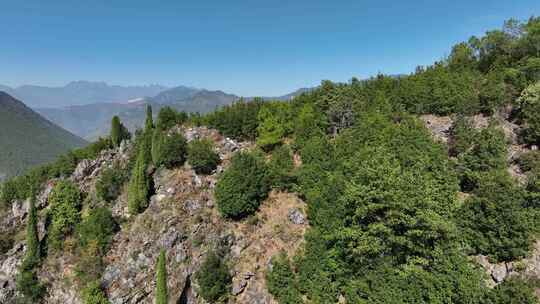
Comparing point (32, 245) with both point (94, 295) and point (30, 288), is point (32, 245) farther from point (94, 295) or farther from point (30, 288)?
point (94, 295)

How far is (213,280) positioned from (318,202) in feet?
49.9

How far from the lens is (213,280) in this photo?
112 feet

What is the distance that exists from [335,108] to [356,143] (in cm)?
1247

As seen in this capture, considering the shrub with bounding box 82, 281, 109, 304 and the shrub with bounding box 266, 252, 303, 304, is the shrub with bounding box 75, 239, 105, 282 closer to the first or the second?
the shrub with bounding box 82, 281, 109, 304

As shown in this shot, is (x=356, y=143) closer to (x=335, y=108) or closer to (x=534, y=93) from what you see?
(x=335, y=108)

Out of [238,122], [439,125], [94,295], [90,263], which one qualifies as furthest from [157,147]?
[439,125]

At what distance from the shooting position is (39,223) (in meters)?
48.4

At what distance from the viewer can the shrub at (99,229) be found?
41.4m

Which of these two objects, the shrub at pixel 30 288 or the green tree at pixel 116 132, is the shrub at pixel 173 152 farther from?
the shrub at pixel 30 288

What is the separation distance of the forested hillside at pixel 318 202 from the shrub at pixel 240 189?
0.20 meters

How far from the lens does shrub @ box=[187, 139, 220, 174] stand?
4619 cm

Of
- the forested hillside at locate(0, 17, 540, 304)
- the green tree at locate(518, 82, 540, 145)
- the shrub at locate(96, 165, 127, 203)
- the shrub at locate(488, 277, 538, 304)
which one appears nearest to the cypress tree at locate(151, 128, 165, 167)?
the forested hillside at locate(0, 17, 540, 304)

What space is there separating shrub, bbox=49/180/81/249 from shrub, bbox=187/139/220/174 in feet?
65.3

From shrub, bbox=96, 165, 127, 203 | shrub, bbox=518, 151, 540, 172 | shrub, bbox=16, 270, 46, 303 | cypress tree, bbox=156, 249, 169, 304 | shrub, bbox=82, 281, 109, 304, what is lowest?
shrub, bbox=16, 270, 46, 303
